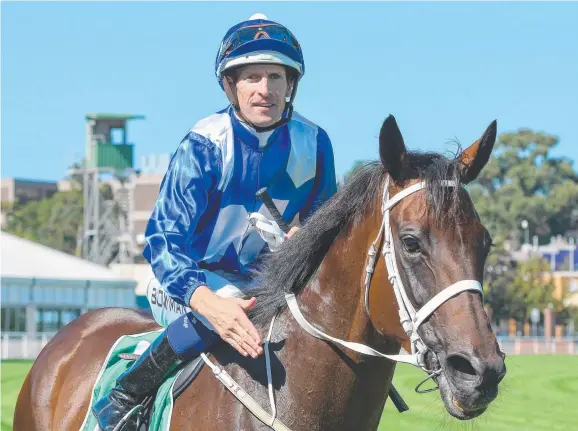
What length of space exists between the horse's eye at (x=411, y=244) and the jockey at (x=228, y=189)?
2.67 feet

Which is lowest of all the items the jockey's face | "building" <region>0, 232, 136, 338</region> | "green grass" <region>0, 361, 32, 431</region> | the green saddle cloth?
"building" <region>0, 232, 136, 338</region>

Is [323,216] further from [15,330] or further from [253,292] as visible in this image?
[15,330]

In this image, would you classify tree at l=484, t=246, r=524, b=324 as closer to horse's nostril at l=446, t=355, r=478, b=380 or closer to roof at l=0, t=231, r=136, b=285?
roof at l=0, t=231, r=136, b=285

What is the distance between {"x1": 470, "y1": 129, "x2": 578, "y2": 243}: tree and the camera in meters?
82.2

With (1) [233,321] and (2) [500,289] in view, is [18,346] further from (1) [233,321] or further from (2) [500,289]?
(2) [500,289]

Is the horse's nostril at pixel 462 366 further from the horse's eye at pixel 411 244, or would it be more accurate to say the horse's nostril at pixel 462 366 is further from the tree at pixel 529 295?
the tree at pixel 529 295

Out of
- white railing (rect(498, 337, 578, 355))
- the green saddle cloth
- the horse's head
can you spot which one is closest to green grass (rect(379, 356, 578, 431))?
the green saddle cloth

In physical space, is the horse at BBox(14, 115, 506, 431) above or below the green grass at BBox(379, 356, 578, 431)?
above

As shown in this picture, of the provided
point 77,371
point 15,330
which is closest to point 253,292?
point 77,371

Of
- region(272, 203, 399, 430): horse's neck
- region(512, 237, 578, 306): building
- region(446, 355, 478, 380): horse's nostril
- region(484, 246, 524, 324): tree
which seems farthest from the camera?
region(512, 237, 578, 306): building

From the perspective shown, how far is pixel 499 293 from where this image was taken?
206 feet

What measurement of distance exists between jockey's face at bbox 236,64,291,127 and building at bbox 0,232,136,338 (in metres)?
32.9

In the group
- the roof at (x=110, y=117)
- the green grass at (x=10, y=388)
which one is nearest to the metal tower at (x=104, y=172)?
the roof at (x=110, y=117)

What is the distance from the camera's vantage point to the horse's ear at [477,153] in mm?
4289
